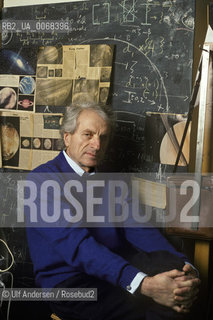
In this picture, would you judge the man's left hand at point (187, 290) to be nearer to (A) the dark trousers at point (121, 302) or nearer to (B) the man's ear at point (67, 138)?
(A) the dark trousers at point (121, 302)

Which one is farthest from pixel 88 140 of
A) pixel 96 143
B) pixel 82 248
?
pixel 82 248

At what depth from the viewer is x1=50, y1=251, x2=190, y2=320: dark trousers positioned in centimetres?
210

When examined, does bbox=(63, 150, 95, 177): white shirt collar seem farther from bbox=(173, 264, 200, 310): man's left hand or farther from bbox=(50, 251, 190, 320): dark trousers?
bbox=(173, 264, 200, 310): man's left hand

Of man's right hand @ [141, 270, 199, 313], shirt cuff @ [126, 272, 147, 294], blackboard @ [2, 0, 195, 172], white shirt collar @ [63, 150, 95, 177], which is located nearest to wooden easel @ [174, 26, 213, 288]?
blackboard @ [2, 0, 195, 172]

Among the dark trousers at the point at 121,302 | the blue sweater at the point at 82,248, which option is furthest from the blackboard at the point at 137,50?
the dark trousers at the point at 121,302

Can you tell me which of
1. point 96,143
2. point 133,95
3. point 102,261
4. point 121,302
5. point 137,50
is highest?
point 137,50

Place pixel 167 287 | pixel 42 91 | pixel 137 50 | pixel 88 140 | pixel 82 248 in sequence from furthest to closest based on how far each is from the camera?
pixel 42 91
pixel 137 50
pixel 88 140
pixel 82 248
pixel 167 287

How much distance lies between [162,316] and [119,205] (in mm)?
629

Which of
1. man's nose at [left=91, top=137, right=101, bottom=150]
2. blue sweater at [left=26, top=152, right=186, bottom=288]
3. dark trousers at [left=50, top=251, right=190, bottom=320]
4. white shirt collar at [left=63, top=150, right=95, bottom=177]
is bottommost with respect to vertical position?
dark trousers at [left=50, top=251, right=190, bottom=320]

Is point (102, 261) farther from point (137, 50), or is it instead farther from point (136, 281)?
point (137, 50)

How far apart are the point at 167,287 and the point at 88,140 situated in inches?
34.0

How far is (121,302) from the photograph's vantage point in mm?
2143

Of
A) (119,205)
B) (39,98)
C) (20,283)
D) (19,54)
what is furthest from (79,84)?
(20,283)

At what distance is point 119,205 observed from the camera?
237 cm
